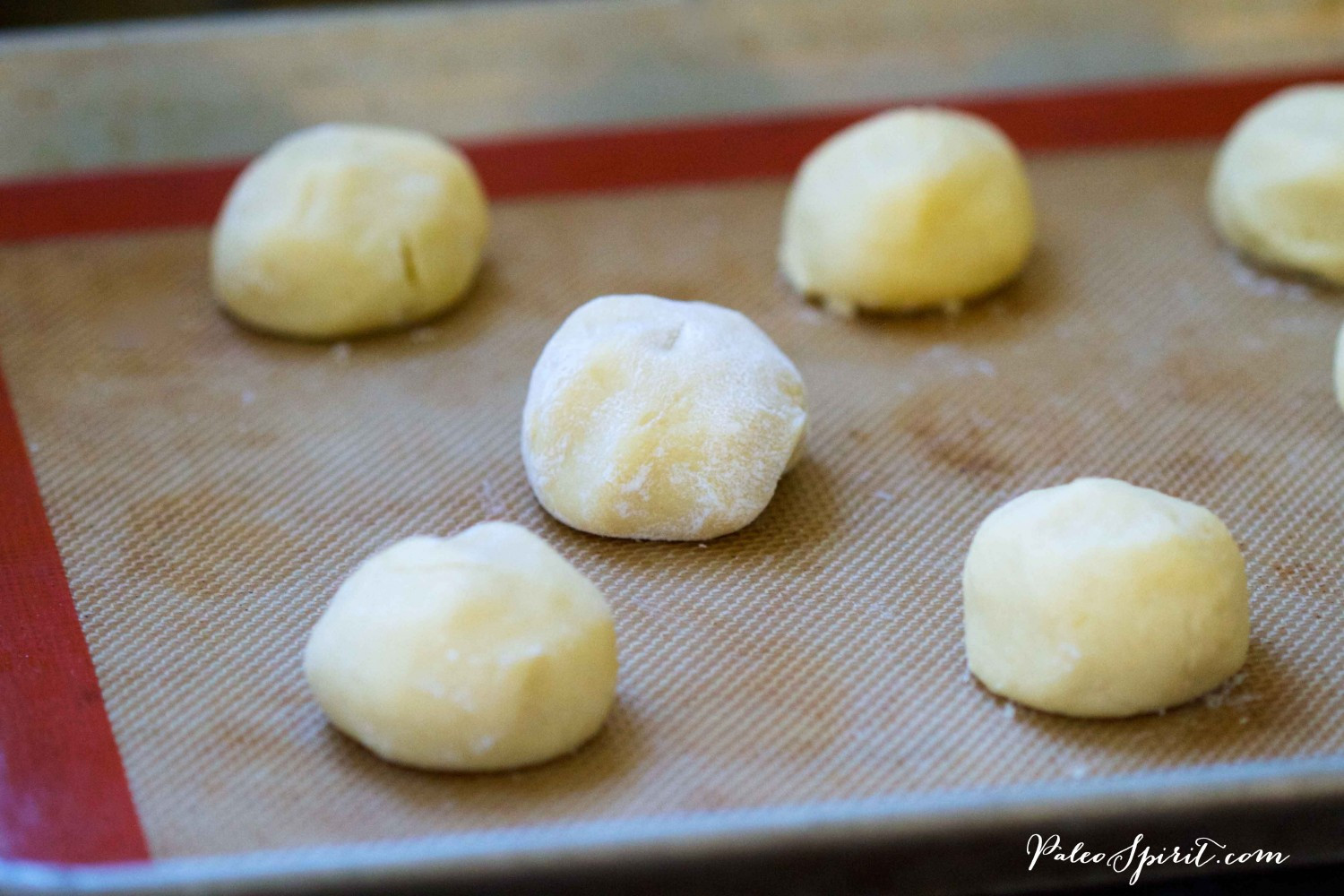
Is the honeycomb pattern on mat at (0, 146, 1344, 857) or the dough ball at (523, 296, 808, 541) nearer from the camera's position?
the honeycomb pattern on mat at (0, 146, 1344, 857)

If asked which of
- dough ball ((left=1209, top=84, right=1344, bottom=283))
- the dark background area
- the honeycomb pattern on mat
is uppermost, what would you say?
dough ball ((left=1209, top=84, right=1344, bottom=283))

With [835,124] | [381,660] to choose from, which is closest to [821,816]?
[381,660]

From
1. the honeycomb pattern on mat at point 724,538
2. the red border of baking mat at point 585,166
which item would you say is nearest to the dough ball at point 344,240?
the honeycomb pattern on mat at point 724,538

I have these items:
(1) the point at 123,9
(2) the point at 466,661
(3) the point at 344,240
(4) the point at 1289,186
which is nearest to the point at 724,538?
(2) the point at 466,661

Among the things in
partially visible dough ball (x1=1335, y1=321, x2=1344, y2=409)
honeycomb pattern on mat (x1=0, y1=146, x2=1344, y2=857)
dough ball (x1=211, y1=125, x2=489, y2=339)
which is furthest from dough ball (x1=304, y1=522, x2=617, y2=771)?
partially visible dough ball (x1=1335, y1=321, x2=1344, y2=409)

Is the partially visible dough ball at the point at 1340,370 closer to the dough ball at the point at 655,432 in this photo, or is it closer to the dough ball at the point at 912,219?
the dough ball at the point at 912,219

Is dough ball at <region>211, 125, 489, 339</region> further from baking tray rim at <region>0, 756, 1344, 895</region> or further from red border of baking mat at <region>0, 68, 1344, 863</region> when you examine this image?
baking tray rim at <region>0, 756, 1344, 895</region>
